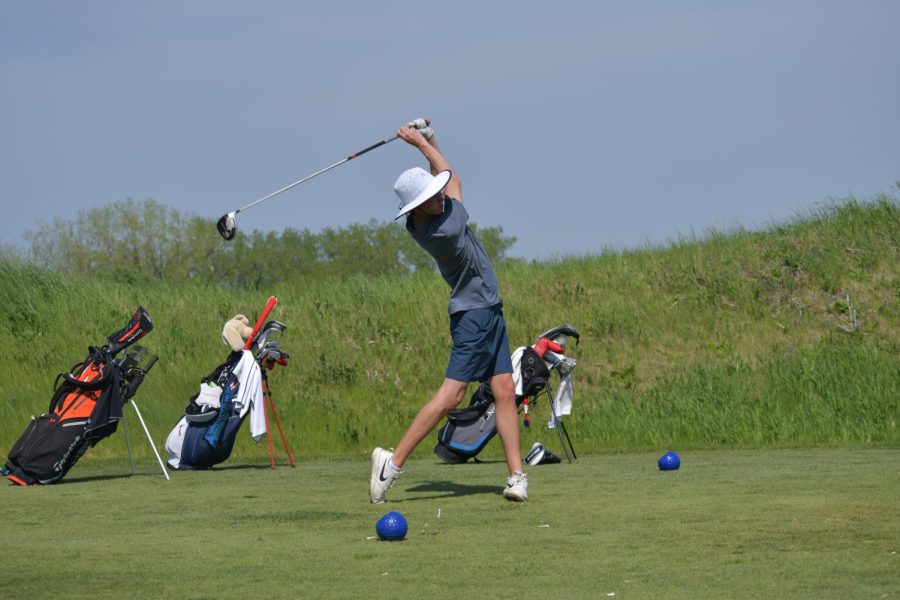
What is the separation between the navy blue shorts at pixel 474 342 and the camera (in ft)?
26.4

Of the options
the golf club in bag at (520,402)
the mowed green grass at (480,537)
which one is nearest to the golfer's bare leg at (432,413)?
the mowed green grass at (480,537)

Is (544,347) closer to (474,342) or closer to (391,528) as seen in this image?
(474,342)

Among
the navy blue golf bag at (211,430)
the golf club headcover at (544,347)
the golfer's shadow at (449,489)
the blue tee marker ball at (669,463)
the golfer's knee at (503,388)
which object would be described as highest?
the golf club headcover at (544,347)

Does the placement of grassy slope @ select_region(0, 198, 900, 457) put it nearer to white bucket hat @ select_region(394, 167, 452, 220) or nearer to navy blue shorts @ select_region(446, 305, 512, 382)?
navy blue shorts @ select_region(446, 305, 512, 382)

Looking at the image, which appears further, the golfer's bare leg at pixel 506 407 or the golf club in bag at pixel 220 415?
the golf club in bag at pixel 220 415

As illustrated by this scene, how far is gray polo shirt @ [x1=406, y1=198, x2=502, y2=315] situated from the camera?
25.7 ft

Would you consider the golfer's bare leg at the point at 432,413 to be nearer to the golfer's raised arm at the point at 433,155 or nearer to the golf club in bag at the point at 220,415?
the golfer's raised arm at the point at 433,155

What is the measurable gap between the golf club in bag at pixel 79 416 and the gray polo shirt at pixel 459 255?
3.63 metres

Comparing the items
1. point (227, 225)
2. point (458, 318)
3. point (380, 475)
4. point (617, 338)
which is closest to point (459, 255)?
point (458, 318)

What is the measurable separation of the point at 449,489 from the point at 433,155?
237cm

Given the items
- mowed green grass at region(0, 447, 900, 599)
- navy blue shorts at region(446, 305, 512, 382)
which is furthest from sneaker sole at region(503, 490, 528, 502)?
navy blue shorts at region(446, 305, 512, 382)

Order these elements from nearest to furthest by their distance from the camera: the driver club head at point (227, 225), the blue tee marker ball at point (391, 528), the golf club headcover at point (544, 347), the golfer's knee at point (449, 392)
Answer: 1. the blue tee marker ball at point (391, 528)
2. the golfer's knee at point (449, 392)
3. the driver club head at point (227, 225)
4. the golf club headcover at point (544, 347)

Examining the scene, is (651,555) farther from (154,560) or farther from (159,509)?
(159,509)

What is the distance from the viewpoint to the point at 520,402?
1280cm
